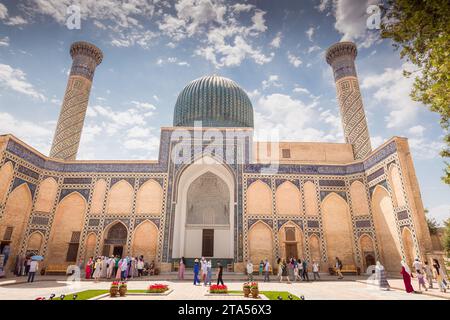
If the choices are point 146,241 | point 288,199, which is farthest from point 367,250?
point 146,241

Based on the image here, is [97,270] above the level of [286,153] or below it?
below

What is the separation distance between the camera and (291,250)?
13625 millimetres

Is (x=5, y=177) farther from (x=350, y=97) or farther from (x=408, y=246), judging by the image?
(x=350, y=97)

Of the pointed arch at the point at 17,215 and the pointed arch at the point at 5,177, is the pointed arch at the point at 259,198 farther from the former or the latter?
the pointed arch at the point at 5,177

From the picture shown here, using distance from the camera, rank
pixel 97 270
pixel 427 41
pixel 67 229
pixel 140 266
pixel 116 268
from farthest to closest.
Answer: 1. pixel 67 229
2. pixel 140 266
3. pixel 116 268
4. pixel 97 270
5. pixel 427 41

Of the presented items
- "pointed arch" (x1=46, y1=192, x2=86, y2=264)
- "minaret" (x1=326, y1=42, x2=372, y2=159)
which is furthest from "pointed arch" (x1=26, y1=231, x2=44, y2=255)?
"minaret" (x1=326, y1=42, x2=372, y2=159)

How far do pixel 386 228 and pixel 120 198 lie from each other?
1326 centimetres

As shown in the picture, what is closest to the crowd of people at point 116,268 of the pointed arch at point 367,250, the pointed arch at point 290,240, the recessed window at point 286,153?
the pointed arch at point 290,240

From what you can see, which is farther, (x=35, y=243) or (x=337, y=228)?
(x=337, y=228)

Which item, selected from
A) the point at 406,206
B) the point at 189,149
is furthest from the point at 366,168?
the point at 189,149

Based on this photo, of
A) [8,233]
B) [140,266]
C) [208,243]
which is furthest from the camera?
[208,243]

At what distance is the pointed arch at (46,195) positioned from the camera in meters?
13.3

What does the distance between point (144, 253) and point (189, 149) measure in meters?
5.93

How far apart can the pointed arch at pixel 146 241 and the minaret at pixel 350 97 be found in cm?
1272
